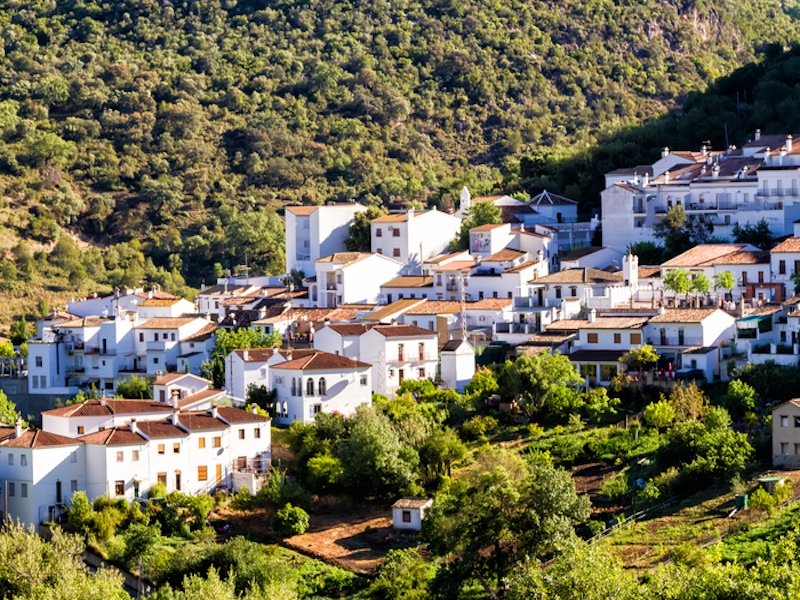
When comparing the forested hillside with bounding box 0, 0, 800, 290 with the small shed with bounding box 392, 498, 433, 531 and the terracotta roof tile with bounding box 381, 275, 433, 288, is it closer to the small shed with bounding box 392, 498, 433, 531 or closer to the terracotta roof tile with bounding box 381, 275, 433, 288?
the terracotta roof tile with bounding box 381, 275, 433, 288

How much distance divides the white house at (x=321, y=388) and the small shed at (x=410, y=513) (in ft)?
21.6

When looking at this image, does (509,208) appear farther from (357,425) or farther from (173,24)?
(173,24)

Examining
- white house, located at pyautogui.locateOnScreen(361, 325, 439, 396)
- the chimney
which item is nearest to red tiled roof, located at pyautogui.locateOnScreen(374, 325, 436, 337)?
white house, located at pyautogui.locateOnScreen(361, 325, 439, 396)

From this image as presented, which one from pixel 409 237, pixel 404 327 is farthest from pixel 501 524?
pixel 409 237

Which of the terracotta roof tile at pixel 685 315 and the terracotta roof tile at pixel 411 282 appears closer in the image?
the terracotta roof tile at pixel 685 315

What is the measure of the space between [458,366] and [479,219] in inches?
609

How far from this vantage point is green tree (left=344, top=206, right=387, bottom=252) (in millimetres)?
77250

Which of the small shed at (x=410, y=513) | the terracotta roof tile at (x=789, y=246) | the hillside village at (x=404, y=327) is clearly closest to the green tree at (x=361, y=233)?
the hillside village at (x=404, y=327)

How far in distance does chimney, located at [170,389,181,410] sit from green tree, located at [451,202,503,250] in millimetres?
18485

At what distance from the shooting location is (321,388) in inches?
2295

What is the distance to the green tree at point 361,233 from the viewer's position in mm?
77250

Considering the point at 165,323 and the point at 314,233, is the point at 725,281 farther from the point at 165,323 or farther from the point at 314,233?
the point at 314,233

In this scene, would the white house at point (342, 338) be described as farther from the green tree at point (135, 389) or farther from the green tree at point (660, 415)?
the green tree at point (660, 415)

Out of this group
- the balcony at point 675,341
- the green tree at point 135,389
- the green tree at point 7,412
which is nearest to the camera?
the balcony at point 675,341
